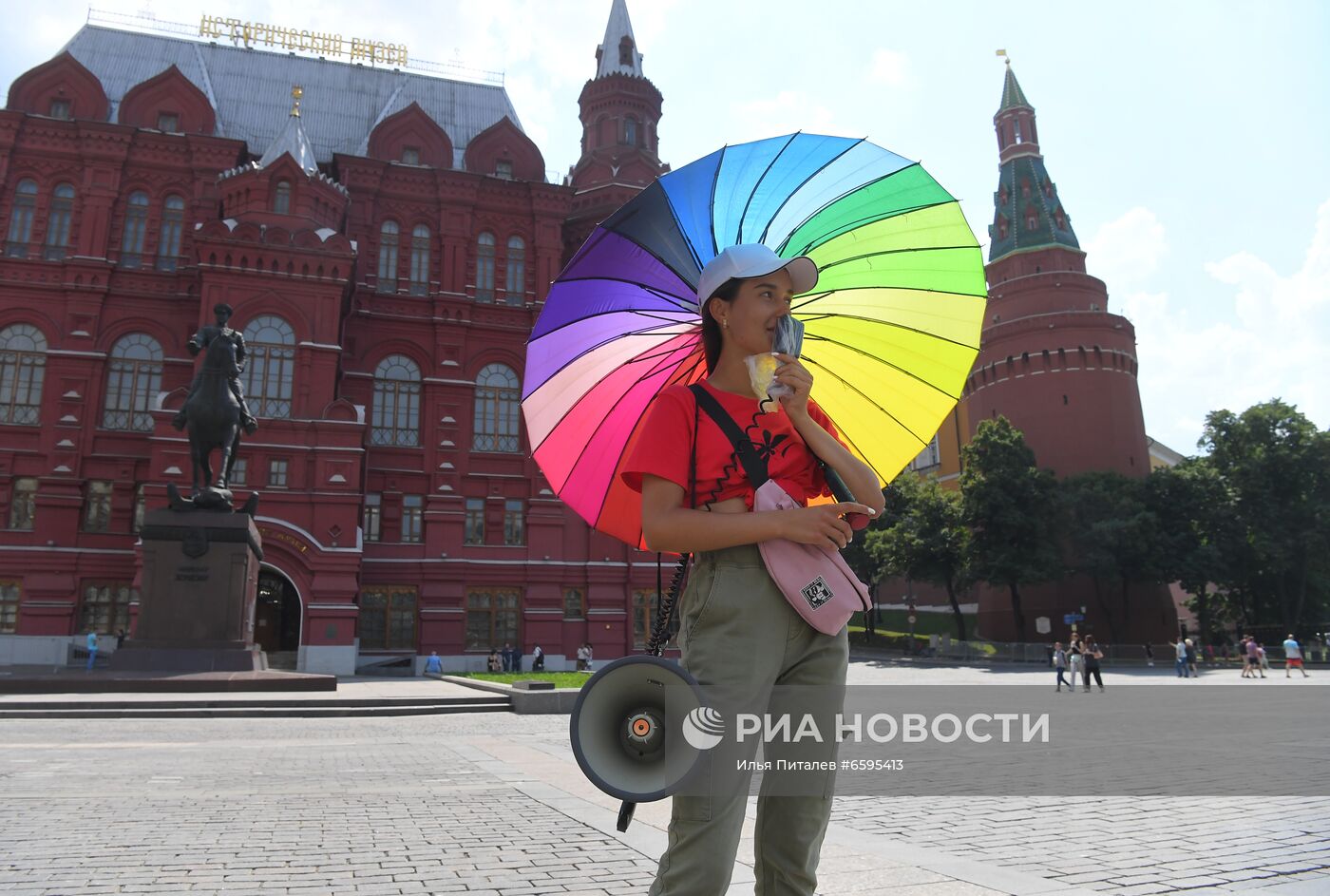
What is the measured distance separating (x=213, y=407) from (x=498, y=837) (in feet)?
48.0

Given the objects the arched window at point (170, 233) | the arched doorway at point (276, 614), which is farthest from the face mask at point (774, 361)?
the arched window at point (170, 233)

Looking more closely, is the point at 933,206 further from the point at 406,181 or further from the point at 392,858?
the point at 406,181

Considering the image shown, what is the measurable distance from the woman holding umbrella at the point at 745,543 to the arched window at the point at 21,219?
37.2m

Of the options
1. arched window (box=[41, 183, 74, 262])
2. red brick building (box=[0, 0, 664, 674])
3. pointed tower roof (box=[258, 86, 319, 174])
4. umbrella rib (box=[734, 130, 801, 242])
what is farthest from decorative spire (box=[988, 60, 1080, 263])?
umbrella rib (box=[734, 130, 801, 242])

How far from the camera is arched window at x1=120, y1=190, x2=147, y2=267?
32.1m

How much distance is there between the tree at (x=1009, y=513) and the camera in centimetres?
4012

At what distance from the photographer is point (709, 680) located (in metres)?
2.37

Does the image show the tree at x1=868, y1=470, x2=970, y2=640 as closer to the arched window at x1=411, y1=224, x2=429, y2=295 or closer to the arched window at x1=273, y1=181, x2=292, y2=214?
the arched window at x1=411, y1=224, x2=429, y2=295

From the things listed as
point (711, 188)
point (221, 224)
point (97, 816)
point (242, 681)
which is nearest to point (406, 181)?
point (221, 224)

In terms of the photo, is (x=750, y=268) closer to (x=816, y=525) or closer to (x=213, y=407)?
(x=816, y=525)

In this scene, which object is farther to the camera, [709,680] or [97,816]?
[97,816]

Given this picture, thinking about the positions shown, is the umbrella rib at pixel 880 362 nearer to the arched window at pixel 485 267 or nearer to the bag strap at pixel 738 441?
the bag strap at pixel 738 441

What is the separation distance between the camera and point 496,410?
3459 centimetres

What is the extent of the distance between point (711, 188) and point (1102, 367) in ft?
170
